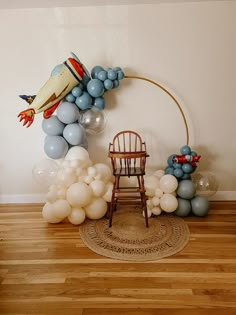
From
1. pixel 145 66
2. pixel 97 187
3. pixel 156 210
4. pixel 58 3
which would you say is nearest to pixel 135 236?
pixel 156 210

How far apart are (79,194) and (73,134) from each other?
0.60 metres

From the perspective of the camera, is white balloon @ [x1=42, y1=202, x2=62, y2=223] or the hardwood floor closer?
the hardwood floor

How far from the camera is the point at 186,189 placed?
251cm

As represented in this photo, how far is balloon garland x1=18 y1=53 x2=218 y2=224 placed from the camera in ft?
7.89

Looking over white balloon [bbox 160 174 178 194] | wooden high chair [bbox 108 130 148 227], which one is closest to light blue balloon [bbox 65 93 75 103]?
wooden high chair [bbox 108 130 148 227]

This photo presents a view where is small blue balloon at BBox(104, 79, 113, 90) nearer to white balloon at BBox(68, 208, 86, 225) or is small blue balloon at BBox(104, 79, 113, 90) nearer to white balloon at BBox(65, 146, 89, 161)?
white balloon at BBox(65, 146, 89, 161)

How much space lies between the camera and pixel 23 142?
295 cm

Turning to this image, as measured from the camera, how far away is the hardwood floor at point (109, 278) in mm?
1520

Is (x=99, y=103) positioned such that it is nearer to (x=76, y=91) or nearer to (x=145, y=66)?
(x=76, y=91)

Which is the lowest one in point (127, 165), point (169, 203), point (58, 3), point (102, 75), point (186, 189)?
point (169, 203)

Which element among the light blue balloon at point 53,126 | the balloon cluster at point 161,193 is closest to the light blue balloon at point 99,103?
the light blue balloon at point 53,126

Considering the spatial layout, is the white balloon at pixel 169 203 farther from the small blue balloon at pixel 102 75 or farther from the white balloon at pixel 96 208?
the small blue balloon at pixel 102 75

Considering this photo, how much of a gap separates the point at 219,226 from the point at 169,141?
3.37 ft

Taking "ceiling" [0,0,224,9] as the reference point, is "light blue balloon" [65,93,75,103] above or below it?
below
